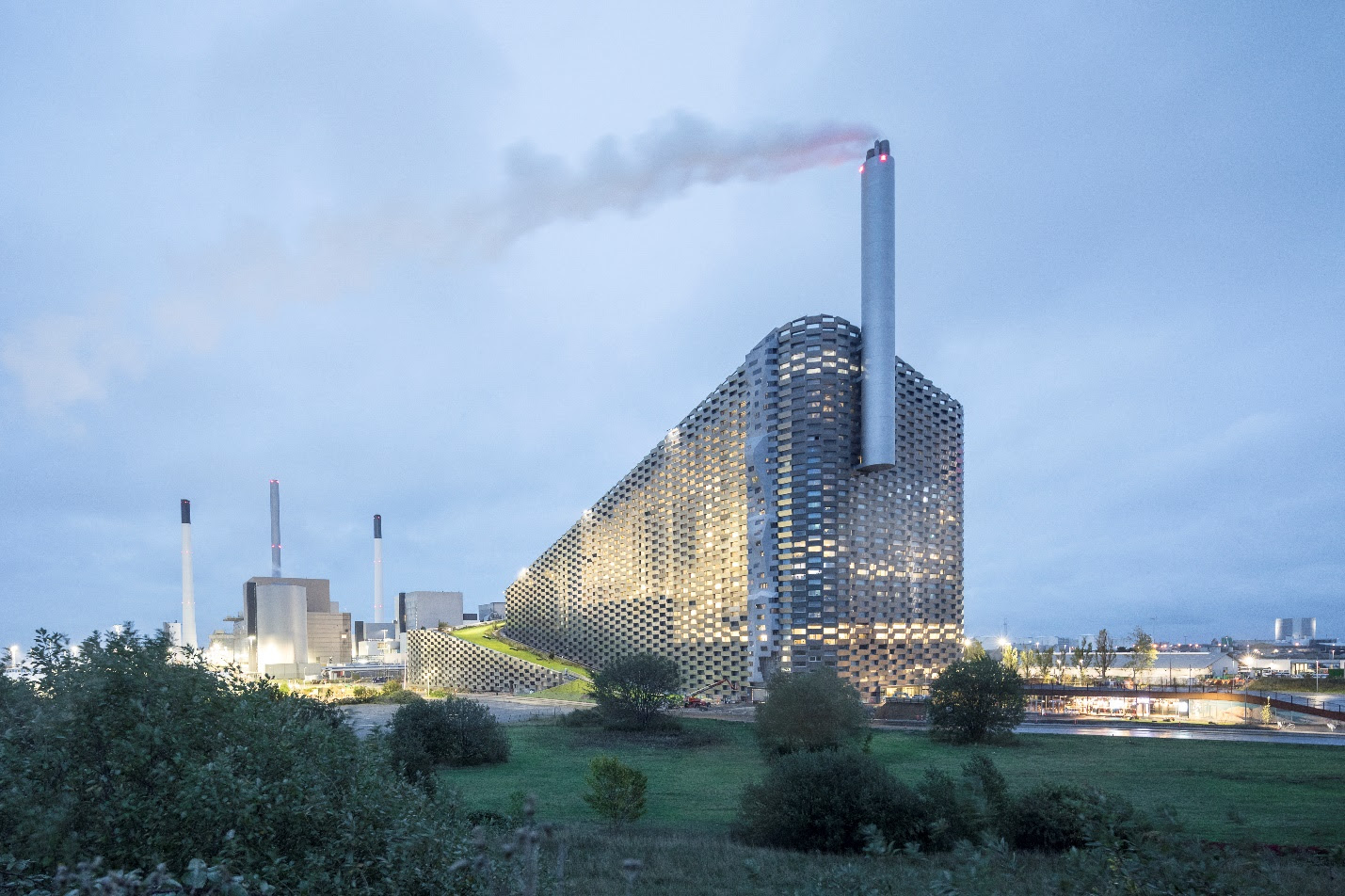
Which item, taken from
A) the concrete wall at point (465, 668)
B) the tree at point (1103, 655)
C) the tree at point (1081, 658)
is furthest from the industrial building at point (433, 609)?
the tree at point (1103, 655)

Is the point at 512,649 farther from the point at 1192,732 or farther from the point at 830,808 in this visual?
the point at 830,808

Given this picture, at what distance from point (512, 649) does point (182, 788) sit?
99235 millimetres

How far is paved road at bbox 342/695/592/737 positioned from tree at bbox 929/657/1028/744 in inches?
1294

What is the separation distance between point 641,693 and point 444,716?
1568 centimetres

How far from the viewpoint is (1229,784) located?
2977 centimetres

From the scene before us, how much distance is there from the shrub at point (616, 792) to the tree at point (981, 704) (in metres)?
26.4

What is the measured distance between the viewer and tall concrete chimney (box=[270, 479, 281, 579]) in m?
164

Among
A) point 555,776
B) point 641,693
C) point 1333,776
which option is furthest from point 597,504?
point 1333,776

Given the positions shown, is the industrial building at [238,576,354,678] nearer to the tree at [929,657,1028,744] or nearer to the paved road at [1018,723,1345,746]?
the tree at [929,657,1028,744]

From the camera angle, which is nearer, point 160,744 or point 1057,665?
point 160,744

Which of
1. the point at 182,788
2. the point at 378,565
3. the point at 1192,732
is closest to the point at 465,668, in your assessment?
the point at 1192,732

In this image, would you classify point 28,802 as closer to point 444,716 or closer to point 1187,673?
point 444,716

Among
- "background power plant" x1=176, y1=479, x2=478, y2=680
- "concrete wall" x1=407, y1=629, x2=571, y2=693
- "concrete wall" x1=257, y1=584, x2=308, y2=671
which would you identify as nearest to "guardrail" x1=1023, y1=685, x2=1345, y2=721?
"concrete wall" x1=407, y1=629, x2=571, y2=693

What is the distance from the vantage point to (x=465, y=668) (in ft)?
321
